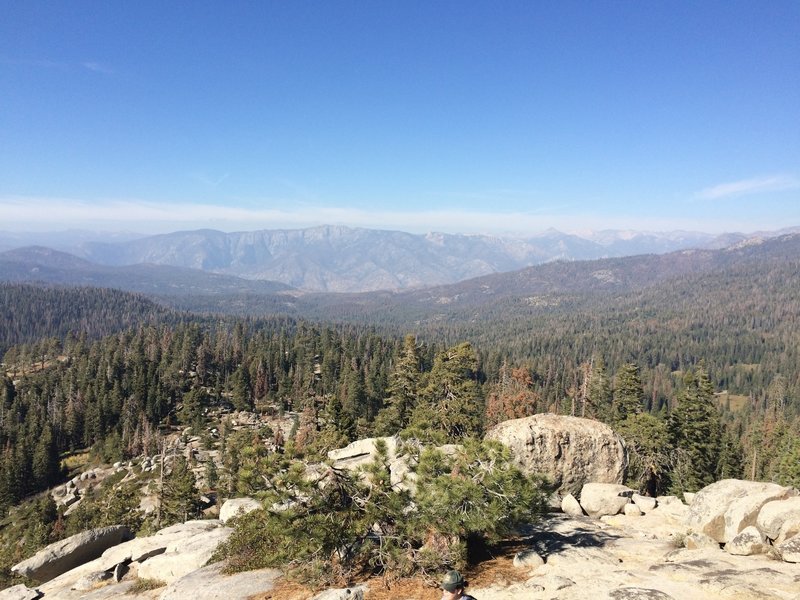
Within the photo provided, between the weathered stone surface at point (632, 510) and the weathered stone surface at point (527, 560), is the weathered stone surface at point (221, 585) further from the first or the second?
the weathered stone surface at point (632, 510)

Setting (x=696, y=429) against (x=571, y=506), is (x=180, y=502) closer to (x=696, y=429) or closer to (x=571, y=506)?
(x=571, y=506)

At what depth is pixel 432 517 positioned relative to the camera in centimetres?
1493

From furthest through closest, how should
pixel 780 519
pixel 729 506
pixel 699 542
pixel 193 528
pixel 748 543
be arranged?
1. pixel 193 528
2. pixel 729 506
3. pixel 699 542
4. pixel 780 519
5. pixel 748 543

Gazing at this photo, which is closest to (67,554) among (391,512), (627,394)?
(391,512)

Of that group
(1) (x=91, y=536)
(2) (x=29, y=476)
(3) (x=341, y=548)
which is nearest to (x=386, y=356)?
(2) (x=29, y=476)

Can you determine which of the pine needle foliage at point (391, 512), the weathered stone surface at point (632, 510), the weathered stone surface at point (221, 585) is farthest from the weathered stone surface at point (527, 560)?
the weathered stone surface at point (632, 510)

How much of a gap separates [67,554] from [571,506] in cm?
3015

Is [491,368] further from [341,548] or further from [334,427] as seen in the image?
[341,548]

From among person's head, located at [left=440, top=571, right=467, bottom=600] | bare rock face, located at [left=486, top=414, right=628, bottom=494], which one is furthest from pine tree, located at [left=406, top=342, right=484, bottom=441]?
person's head, located at [left=440, top=571, right=467, bottom=600]

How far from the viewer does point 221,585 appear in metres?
16.2

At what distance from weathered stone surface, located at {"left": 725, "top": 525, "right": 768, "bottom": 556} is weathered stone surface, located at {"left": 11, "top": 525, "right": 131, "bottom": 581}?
34.5 metres

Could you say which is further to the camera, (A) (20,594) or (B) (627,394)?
(B) (627,394)

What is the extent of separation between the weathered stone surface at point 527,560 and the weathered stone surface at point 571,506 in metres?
9.19

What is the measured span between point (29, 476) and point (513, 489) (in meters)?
108
